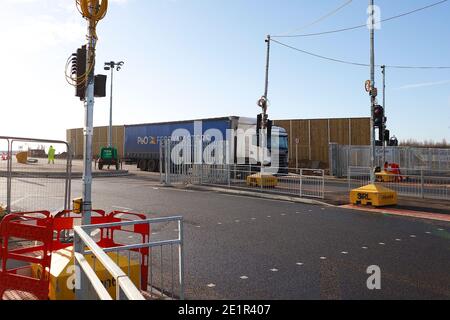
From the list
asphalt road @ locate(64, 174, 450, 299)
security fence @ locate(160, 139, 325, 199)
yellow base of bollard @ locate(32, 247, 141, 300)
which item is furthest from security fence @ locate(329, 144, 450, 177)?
yellow base of bollard @ locate(32, 247, 141, 300)

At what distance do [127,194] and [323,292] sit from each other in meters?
12.8

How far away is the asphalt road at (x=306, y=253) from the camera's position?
5.19m

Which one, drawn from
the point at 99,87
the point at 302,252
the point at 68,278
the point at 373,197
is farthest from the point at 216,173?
the point at 68,278

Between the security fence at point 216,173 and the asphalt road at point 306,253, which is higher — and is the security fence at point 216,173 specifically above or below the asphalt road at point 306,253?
above

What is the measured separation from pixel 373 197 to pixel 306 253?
699cm

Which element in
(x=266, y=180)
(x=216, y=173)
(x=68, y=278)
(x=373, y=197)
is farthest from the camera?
(x=216, y=173)

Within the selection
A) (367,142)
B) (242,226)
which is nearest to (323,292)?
(242,226)

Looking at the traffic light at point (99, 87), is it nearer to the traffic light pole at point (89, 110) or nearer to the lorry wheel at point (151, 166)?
the traffic light pole at point (89, 110)

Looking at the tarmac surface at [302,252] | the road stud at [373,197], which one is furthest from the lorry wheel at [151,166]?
the road stud at [373,197]

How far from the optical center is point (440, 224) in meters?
10.1

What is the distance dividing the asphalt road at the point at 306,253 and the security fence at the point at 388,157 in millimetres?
17105

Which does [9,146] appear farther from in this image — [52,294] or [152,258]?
[52,294]

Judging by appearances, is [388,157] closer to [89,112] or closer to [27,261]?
[89,112]

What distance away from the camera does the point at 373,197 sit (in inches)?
513
